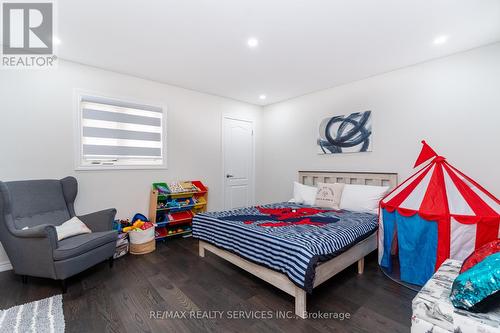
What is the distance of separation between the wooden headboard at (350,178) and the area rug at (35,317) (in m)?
3.72

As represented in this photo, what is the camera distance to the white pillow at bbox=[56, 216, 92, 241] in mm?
2461

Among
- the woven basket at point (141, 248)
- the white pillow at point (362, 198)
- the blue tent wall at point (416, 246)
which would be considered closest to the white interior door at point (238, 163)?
the woven basket at point (141, 248)

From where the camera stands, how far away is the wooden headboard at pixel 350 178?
329 cm

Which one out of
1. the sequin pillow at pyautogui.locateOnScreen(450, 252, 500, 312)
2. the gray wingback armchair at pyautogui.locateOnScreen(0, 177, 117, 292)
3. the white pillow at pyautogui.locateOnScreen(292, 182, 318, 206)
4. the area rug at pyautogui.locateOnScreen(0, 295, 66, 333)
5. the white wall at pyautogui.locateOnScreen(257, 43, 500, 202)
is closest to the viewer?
the sequin pillow at pyautogui.locateOnScreen(450, 252, 500, 312)

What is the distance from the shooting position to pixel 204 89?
4.16 metres

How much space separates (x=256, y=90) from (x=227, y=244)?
9.44ft

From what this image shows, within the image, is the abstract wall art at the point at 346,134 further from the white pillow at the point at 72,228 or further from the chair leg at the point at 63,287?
the chair leg at the point at 63,287

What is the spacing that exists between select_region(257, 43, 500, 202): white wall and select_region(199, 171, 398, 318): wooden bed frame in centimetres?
14

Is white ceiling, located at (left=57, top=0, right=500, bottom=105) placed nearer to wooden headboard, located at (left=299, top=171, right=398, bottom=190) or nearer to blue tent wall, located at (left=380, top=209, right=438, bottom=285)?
wooden headboard, located at (left=299, top=171, right=398, bottom=190)

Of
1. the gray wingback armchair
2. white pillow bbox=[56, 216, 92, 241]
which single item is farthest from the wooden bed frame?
white pillow bbox=[56, 216, 92, 241]

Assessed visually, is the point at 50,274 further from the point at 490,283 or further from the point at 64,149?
the point at 490,283

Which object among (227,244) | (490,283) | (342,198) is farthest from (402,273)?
(227,244)

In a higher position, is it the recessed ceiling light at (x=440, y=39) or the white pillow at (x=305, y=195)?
the recessed ceiling light at (x=440, y=39)

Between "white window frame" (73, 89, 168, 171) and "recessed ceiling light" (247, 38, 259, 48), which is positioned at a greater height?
"recessed ceiling light" (247, 38, 259, 48)
